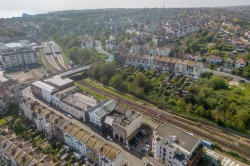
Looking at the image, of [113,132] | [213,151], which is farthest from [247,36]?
[113,132]

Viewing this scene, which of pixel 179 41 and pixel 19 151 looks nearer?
pixel 19 151

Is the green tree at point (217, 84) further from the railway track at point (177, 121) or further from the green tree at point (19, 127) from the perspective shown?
the green tree at point (19, 127)

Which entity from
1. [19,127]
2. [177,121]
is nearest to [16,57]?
[19,127]

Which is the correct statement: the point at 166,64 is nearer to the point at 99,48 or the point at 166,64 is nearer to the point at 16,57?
the point at 99,48

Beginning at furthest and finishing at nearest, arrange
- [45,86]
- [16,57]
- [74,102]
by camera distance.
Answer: [16,57], [45,86], [74,102]

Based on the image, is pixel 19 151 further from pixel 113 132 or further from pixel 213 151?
pixel 213 151

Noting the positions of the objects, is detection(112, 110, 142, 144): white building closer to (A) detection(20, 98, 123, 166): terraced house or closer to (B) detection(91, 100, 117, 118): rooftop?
(B) detection(91, 100, 117, 118): rooftop

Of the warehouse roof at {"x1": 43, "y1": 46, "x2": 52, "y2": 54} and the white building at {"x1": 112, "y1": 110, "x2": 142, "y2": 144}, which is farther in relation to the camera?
the warehouse roof at {"x1": 43, "y1": 46, "x2": 52, "y2": 54}

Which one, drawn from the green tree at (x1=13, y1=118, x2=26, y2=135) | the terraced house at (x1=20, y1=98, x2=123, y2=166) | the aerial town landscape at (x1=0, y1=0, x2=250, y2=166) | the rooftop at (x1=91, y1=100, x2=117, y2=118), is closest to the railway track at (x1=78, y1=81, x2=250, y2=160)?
the aerial town landscape at (x1=0, y1=0, x2=250, y2=166)
